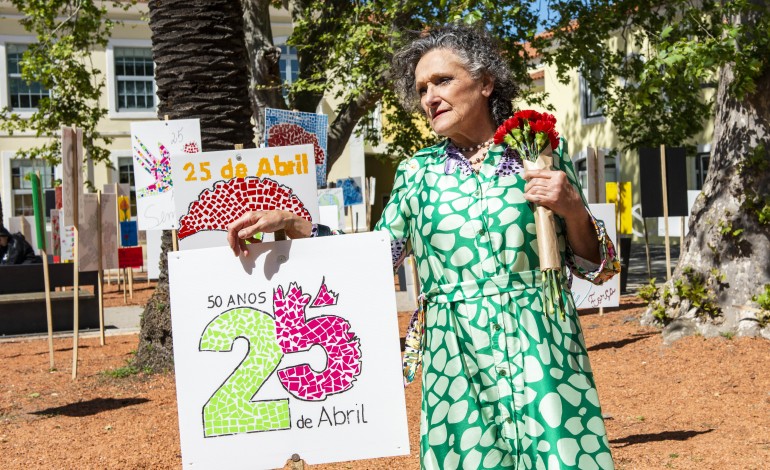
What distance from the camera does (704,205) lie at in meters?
9.52

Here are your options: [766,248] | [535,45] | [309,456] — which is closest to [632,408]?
[766,248]

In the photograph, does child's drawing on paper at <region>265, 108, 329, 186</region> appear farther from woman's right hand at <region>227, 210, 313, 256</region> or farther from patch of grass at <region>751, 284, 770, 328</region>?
woman's right hand at <region>227, 210, 313, 256</region>

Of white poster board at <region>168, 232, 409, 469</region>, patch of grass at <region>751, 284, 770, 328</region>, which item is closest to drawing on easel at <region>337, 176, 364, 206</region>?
patch of grass at <region>751, 284, 770, 328</region>

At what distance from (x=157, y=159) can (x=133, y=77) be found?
82.9ft

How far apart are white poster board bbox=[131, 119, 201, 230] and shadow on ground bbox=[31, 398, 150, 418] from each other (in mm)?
1457

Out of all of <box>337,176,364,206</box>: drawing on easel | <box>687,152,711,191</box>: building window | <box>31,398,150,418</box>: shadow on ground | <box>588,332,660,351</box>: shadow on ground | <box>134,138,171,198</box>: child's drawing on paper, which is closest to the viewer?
<box>31,398,150,418</box>: shadow on ground

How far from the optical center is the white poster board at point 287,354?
3.17 metres

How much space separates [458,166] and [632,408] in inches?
179

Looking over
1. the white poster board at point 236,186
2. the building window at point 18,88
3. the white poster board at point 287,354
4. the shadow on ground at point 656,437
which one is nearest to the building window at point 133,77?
the building window at point 18,88

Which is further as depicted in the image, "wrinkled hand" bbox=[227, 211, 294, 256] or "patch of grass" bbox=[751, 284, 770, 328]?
"patch of grass" bbox=[751, 284, 770, 328]

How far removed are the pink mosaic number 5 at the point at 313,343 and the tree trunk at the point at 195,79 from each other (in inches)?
223

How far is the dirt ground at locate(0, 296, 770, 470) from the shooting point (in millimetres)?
5766

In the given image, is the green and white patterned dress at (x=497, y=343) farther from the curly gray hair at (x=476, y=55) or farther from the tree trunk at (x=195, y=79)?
the tree trunk at (x=195, y=79)

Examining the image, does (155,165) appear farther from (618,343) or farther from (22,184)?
(22,184)
